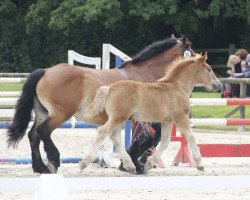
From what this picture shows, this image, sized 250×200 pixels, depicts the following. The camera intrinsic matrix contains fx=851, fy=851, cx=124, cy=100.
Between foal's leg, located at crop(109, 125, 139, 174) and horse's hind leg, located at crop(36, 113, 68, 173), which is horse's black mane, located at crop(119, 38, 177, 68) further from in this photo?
horse's hind leg, located at crop(36, 113, 68, 173)

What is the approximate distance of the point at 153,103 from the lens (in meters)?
9.16

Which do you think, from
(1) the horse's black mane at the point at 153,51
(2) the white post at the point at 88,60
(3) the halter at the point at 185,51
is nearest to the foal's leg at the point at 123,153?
(1) the horse's black mane at the point at 153,51

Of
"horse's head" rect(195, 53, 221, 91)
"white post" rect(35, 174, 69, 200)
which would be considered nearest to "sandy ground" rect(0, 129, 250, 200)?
"white post" rect(35, 174, 69, 200)

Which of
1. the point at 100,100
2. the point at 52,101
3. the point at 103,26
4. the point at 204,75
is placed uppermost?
the point at 204,75

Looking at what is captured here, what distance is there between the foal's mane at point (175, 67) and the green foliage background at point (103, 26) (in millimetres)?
20943

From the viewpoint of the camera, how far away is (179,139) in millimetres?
11219

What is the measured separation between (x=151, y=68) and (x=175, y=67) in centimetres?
48

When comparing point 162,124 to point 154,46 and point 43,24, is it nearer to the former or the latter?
point 154,46

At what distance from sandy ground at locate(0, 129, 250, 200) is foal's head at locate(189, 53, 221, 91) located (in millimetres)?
1017

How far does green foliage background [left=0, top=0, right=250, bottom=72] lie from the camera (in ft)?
102

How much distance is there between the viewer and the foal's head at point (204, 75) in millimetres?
9789

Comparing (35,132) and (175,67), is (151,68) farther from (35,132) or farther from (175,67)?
(35,132)

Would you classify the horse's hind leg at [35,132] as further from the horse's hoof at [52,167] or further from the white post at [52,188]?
the white post at [52,188]

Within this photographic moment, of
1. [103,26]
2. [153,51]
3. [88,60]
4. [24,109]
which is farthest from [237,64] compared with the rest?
[103,26]
